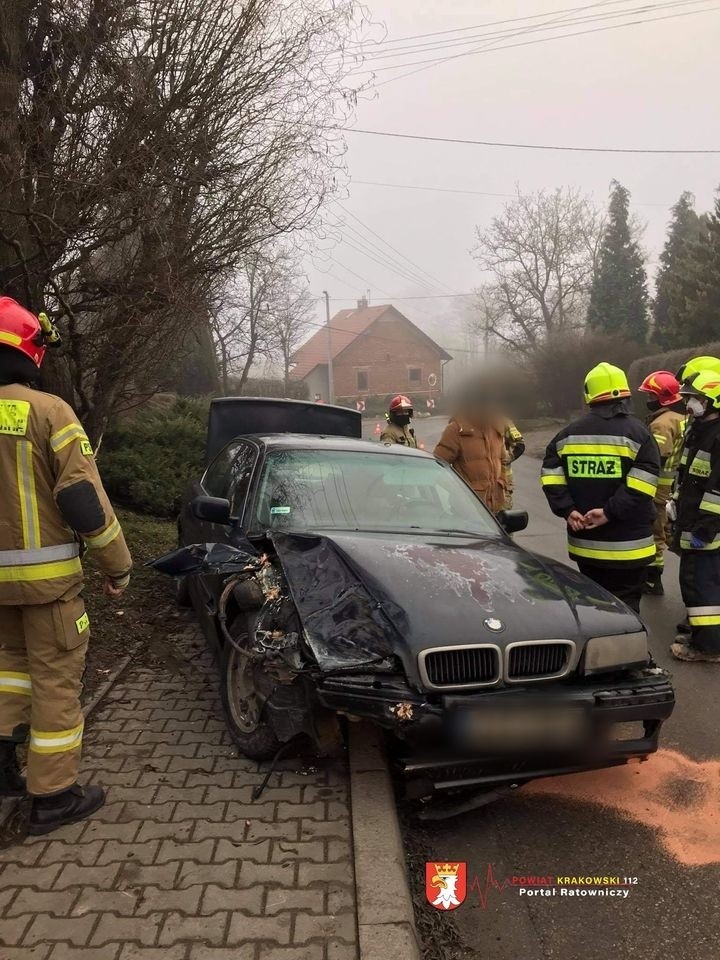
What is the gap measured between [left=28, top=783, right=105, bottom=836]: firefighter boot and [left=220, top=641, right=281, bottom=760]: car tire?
0.68 meters

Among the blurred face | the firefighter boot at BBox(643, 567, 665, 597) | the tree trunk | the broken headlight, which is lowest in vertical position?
the firefighter boot at BBox(643, 567, 665, 597)

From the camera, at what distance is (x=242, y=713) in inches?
132

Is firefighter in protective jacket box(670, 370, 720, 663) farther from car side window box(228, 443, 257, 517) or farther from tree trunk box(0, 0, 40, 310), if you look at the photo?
tree trunk box(0, 0, 40, 310)

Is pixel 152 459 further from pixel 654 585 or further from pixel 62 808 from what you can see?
pixel 62 808

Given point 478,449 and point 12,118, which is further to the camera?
point 478,449

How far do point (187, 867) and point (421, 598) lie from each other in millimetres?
1320

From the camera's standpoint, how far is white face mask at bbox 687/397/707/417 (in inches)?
177

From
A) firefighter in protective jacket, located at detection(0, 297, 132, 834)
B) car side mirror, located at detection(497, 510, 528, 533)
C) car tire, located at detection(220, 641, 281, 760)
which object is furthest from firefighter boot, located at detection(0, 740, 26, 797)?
car side mirror, located at detection(497, 510, 528, 533)

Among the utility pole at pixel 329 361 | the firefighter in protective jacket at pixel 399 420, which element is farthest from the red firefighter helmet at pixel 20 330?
the utility pole at pixel 329 361

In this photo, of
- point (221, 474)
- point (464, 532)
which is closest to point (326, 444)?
point (221, 474)

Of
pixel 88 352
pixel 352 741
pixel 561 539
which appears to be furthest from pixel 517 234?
pixel 352 741

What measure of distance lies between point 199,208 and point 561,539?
5.58 metres

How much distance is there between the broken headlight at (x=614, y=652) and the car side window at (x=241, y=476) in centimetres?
210

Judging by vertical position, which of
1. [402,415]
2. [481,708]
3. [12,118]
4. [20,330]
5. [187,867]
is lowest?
[187,867]
